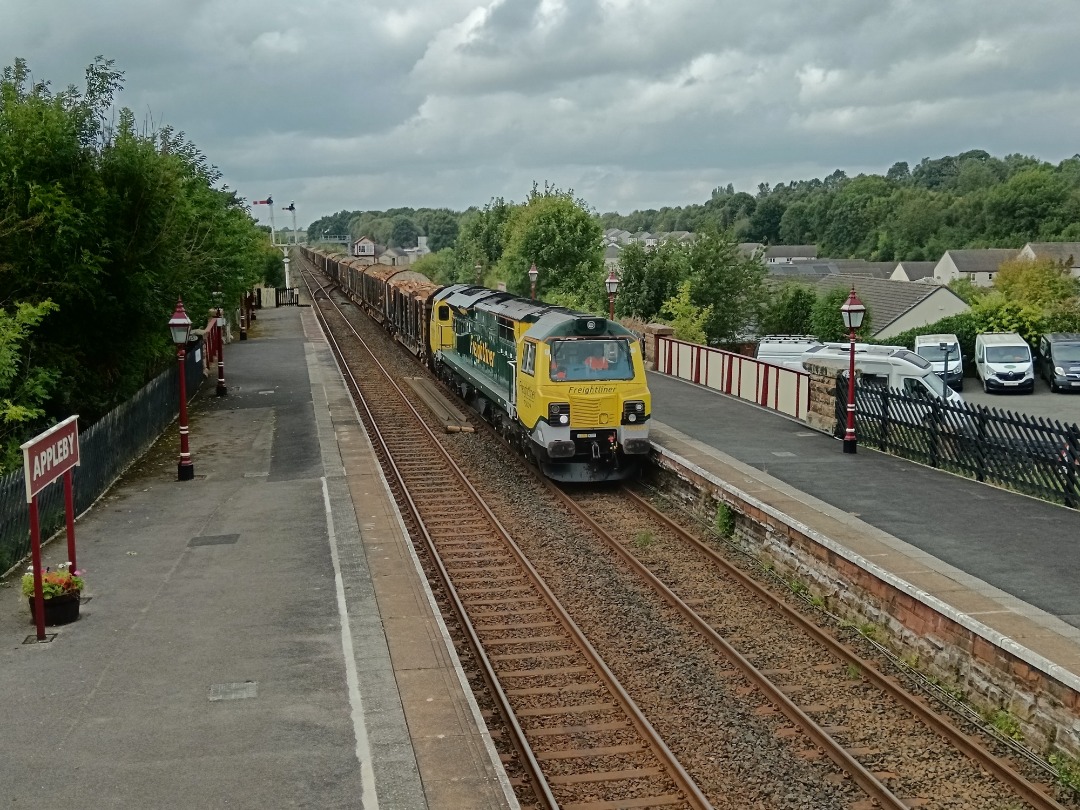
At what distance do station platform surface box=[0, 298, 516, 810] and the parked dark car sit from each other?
27913mm

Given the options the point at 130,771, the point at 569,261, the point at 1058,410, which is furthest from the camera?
the point at 569,261

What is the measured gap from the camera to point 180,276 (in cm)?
2305

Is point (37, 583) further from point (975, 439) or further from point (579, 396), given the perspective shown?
point (975, 439)

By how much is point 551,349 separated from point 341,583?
7.18 metres

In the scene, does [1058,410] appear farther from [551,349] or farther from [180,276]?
[180,276]

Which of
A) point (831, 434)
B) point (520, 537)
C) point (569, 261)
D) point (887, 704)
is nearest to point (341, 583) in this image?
point (520, 537)

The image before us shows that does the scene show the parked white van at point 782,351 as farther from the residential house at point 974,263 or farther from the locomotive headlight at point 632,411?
the residential house at point 974,263

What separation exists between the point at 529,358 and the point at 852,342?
6.00 metres

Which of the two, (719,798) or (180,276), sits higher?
(180,276)

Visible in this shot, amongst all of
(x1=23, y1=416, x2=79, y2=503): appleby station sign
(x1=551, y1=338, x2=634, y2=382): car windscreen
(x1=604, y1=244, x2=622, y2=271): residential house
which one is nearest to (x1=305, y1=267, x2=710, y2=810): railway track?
(x1=551, y1=338, x2=634, y2=382): car windscreen

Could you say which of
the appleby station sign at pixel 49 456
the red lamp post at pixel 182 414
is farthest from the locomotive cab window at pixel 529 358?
the appleby station sign at pixel 49 456

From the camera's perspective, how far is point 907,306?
50.3 m

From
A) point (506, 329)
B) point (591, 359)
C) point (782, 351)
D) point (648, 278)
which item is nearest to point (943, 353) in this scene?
point (782, 351)

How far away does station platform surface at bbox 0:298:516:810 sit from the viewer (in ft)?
26.0
